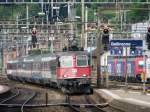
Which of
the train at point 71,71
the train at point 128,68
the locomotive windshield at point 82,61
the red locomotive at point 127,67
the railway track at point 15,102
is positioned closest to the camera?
the railway track at point 15,102

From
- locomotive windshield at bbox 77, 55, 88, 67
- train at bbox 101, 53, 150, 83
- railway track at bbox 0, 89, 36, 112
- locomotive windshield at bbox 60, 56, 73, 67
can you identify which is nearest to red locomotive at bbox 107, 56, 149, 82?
train at bbox 101, 53, 150, 83

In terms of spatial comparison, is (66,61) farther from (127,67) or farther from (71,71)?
(127,67)

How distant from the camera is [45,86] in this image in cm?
5028

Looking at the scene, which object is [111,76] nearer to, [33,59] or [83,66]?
[33,59]

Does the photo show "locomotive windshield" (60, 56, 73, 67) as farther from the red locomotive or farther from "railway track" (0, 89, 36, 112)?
the red locomotive

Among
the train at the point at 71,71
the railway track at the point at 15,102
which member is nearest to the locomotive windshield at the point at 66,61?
the train at the point at 71,71

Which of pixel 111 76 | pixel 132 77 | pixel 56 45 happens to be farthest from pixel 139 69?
pixel 56 45

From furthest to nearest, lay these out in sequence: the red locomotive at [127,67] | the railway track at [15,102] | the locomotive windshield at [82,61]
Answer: the red locomotive at [127,67] < the locomotive windshield at [82,61] < the railway track at [15,102]

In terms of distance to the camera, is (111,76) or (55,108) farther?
(111,76)

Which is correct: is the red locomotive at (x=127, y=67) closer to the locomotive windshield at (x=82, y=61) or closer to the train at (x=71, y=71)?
the train at (x=71, y=71)

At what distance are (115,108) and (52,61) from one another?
601 inches

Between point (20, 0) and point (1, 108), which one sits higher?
point (20, 0)

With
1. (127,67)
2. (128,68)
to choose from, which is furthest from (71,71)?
(128,68)

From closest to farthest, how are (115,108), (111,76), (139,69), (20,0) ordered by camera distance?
(115,108), (20,0), (139,69), (111,76)
